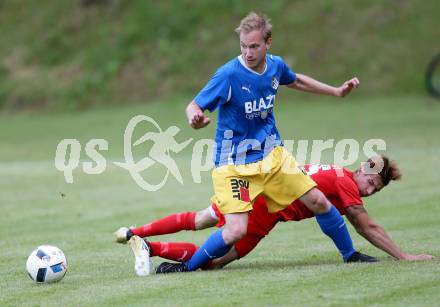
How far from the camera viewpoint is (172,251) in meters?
7.82

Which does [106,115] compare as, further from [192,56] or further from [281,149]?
[281,149]

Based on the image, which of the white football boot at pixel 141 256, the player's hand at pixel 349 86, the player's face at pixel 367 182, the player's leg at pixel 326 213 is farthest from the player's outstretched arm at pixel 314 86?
the white football boot at pixel 141 256

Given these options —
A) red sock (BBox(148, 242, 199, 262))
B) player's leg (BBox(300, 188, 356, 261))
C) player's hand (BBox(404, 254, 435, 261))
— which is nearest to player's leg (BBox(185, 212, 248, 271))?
red sock (BBox(148, 242, 199, 262))

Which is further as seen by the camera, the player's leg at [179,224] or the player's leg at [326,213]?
the player's leg at [179,224]

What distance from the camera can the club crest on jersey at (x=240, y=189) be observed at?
7.43 m

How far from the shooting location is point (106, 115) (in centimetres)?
2816

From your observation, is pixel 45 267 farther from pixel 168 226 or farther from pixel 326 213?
pixel 326 213

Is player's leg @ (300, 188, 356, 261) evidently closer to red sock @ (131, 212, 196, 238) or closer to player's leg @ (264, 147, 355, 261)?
player's leg @ (264, 147, 355, 261)

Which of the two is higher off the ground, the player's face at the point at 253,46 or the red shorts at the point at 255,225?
the player's face at the point at 253,46

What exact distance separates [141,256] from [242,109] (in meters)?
1.44

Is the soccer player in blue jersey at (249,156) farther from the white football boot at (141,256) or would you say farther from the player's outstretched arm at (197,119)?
the player's outstretched arm at (197,119)

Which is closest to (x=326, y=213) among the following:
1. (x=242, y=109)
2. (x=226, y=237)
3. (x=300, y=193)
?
(x=300, y=193)

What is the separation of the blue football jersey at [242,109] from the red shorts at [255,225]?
51 centimetres

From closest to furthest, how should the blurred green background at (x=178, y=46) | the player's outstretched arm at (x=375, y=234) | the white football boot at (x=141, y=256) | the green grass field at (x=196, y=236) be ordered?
the green grass field at (x=196, y=236) < the white football boot at (x=141, y=256) < the player's outstretched arm at (x=375, y=234) < the blurred green background at (x=178, y=46)
